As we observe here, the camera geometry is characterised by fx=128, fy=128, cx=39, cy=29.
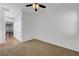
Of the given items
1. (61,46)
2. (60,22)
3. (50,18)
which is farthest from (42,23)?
(61,46)

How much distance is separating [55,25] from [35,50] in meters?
0.45

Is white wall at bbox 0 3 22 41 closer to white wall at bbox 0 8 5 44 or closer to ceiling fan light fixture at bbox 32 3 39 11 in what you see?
white wall at bbox 0 8 5 44

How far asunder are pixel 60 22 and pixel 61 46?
34 cm

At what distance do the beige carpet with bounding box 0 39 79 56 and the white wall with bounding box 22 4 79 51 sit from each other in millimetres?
65

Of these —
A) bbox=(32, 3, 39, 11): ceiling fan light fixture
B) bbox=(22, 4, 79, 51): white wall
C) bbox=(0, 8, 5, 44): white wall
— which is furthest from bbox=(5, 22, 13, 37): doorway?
bbox=(32, 3, 39, 11): ceiling fan light fixture

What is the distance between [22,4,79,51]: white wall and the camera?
1.79m

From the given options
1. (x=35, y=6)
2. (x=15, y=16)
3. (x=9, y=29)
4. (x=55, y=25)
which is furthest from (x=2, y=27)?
(x=55, y=25)

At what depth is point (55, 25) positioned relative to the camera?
6.00 ft

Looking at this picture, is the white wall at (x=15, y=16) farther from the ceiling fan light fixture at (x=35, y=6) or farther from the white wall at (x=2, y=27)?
the ceiling fan light fixture at (x=35, y=6)

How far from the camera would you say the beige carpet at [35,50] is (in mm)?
1749

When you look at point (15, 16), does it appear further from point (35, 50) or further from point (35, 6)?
point (35, 50)

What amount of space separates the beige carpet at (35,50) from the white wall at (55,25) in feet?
0.21

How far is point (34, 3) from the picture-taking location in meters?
1.72

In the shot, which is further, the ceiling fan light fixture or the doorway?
the doorway
